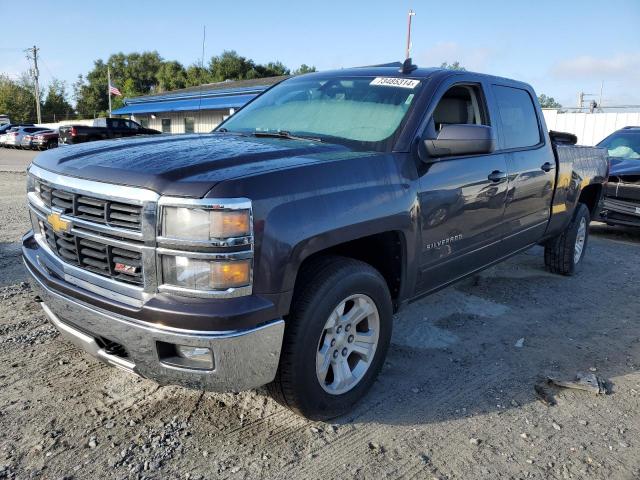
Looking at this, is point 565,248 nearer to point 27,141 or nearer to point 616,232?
point 616,232

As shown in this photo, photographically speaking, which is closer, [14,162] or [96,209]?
[96,209]

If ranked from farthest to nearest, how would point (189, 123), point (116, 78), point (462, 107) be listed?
point (116, 78) → point (189, 123) → point (462, 107)

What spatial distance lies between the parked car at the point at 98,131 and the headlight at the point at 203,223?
19.4 m

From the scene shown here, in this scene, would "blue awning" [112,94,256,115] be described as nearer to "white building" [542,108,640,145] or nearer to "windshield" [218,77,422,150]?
"white building" [542,108,640,145]

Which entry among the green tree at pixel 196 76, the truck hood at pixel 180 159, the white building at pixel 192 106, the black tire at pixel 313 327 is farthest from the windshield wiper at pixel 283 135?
the green tree at pixel 196 76

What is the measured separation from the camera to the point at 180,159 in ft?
8.13

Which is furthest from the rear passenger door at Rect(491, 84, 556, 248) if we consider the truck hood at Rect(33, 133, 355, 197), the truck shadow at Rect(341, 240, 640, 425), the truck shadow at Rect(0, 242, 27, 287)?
the truck shadow at Rect(0, 242, 27, 287)

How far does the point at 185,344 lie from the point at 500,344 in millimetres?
2656

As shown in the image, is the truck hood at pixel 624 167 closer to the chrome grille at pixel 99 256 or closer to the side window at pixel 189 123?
the chrome grille at pixel 99 256

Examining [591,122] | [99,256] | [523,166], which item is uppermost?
[591,122]

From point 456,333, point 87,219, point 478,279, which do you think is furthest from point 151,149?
point 478,279

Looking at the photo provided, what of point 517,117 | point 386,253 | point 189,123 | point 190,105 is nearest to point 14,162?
point 190,105

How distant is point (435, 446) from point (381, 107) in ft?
6.77

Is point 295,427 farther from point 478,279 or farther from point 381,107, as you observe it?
point 478,279
